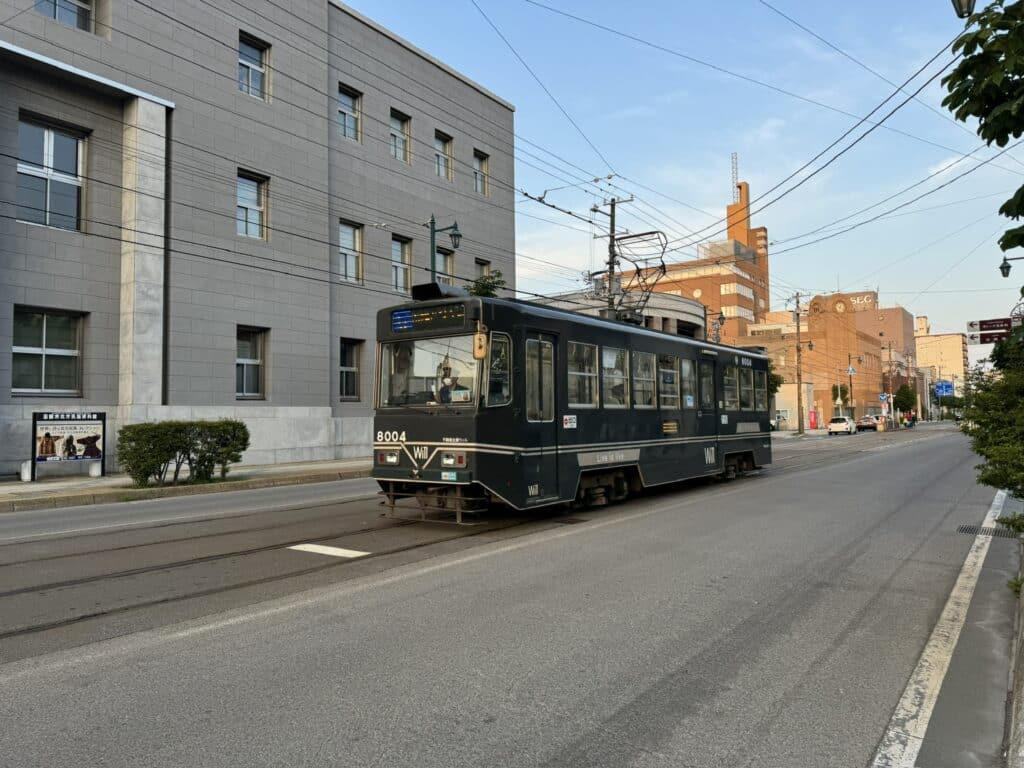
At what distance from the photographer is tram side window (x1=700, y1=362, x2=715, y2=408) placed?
15.1 metres

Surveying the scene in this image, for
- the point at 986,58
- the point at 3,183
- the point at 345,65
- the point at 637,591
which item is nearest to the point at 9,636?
the point at 637,591

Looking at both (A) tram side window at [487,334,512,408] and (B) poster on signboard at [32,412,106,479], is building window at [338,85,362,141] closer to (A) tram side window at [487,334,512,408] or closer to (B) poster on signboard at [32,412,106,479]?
(B) poster on signboard at [32,412,106,479]

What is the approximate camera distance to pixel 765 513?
11375 millimetres

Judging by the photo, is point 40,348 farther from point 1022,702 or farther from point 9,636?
point 1022,702

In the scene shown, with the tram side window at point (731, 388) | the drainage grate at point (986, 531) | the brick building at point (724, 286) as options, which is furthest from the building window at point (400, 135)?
the brick building at point (724, 286)

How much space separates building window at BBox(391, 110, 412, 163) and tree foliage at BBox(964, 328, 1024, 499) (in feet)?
77.5

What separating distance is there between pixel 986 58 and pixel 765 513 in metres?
8.16

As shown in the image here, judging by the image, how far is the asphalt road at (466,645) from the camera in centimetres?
359

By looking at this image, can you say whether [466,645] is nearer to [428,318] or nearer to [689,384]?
[428,318]

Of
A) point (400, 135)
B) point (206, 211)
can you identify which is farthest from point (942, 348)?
point (206, 211)

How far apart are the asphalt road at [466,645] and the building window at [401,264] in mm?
19124

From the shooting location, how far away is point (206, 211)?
20922 mm

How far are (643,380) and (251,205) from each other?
51.0ft

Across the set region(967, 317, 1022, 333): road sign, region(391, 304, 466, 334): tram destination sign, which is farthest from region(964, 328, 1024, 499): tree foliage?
region(967, 317, 1022, 333): road sign
